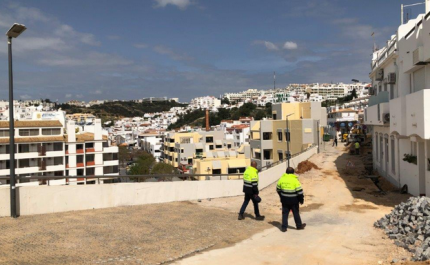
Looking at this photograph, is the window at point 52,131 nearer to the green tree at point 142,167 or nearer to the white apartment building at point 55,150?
the white apartment building at point 55,150

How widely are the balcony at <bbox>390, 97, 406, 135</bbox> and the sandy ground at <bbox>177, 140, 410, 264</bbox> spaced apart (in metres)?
2.63

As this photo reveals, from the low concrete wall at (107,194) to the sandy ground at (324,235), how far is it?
0.75m

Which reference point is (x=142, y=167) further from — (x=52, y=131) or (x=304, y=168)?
(x=304, y=168)

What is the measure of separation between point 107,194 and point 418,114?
9672mm

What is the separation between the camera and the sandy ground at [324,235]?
6.86 m

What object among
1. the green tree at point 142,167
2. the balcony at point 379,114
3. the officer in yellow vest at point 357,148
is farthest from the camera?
the green tree at point 142,167

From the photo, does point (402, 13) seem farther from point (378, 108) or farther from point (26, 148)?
point (26, 148)

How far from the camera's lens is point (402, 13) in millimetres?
16094

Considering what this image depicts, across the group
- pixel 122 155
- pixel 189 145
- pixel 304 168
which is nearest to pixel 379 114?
pixel 304 168

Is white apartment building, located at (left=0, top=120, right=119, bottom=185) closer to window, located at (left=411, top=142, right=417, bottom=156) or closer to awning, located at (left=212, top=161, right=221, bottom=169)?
awning, located at (left=212, top=161, right=221, bottom=169)

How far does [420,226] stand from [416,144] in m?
6.76

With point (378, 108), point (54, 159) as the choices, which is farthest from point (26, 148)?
point (378, 108)

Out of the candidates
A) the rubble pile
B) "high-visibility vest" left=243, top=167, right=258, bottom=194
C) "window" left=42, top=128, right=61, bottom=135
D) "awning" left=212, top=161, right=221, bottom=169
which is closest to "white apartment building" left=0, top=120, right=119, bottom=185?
"window" left=42, top=128, right=61, bottom=135

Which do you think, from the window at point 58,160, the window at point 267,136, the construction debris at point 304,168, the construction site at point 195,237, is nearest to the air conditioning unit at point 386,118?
the construction site at point 195,237
